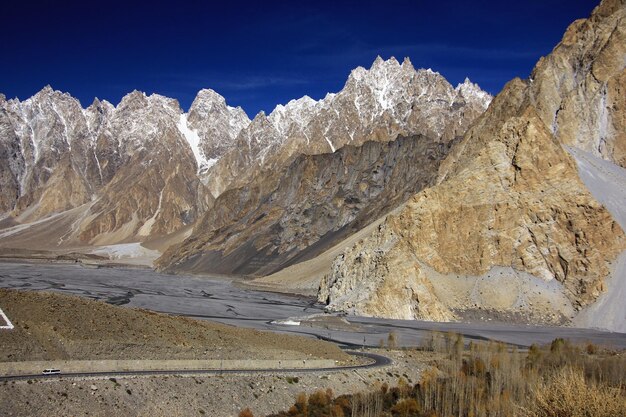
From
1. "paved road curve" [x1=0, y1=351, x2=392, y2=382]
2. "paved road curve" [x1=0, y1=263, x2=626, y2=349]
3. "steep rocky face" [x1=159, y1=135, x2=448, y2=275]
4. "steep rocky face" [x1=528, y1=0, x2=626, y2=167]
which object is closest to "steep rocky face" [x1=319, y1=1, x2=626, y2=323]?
"paved road curve" [x1=0, y1=263, x2=626, y2=349]

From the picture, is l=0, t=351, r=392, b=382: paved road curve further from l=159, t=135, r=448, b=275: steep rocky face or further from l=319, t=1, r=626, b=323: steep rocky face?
l=159, t=135, r=448, b=275: steep rocky face

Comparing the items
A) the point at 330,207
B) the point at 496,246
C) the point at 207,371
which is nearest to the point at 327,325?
the point at 496,246

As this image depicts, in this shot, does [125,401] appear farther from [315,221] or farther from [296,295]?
[315,221]

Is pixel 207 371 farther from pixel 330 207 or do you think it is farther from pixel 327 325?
pixel 330 207

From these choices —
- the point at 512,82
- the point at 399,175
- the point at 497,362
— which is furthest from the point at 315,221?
the point at 497,362

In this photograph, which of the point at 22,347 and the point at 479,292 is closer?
the point at 22,347

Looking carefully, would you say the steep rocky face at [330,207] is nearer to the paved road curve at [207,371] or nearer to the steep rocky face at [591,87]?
the steep rocky face at [591,87]
